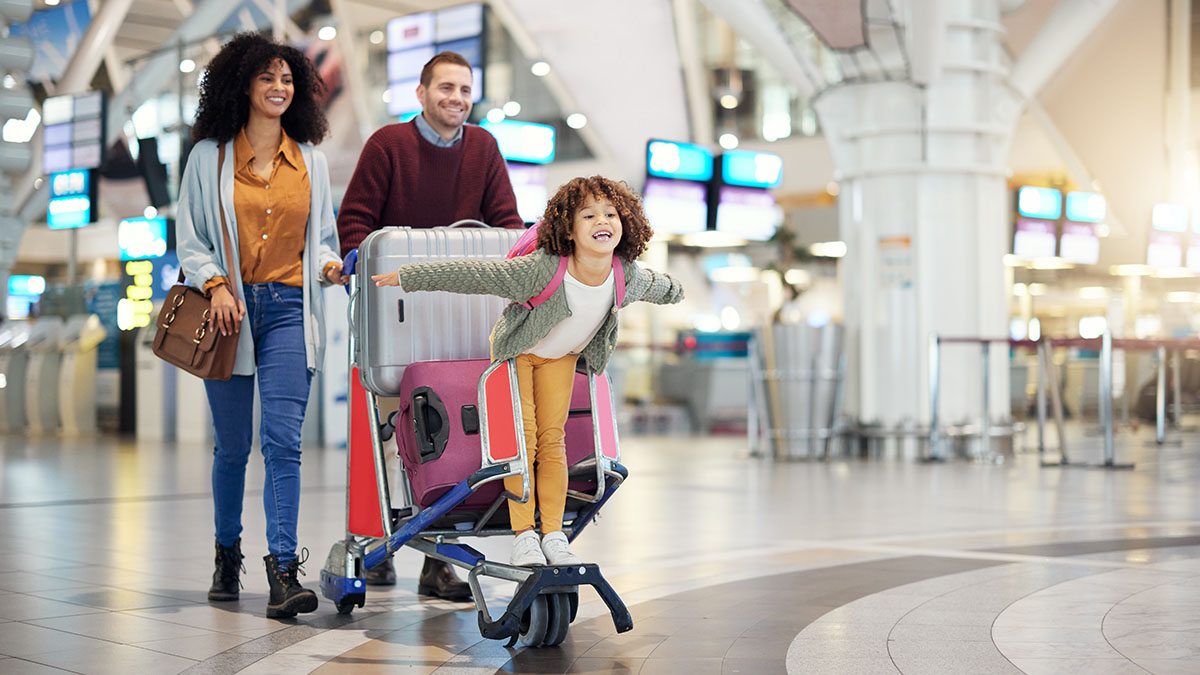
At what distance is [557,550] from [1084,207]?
17611mm

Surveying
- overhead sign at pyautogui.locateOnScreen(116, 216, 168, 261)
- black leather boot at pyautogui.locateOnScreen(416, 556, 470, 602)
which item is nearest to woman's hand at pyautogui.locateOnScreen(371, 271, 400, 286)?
black leather boot at pyautogui.locateOnScreen(416, 556, 470, 602)

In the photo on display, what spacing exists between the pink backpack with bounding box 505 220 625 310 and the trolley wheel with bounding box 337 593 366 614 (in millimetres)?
1056

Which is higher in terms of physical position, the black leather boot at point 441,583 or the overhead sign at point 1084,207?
the overhead sign at point 1084,207

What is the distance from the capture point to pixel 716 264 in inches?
1288

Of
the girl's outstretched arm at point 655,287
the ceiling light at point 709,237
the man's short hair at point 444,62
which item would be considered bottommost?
the girl's outstretched arm at point 655,287

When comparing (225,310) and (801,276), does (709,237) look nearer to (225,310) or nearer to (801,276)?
(801,276)

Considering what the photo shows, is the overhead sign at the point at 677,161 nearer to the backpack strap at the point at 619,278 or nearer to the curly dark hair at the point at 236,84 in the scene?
the curly dark hair at the point at 236,84

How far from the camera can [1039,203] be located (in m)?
19.1

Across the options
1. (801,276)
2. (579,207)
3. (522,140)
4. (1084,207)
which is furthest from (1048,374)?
(801,276)

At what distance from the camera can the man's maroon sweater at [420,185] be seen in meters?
4.53

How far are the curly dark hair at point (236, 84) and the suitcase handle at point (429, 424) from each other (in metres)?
1.17

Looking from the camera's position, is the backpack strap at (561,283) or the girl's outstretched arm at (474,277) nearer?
the girl's outstretched arm at (474,277)

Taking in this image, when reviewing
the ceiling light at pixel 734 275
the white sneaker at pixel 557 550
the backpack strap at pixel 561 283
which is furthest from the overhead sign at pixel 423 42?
the white sneaker at pixel 557 550

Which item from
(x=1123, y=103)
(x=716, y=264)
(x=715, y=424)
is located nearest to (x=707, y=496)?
(x=715, y=424)
